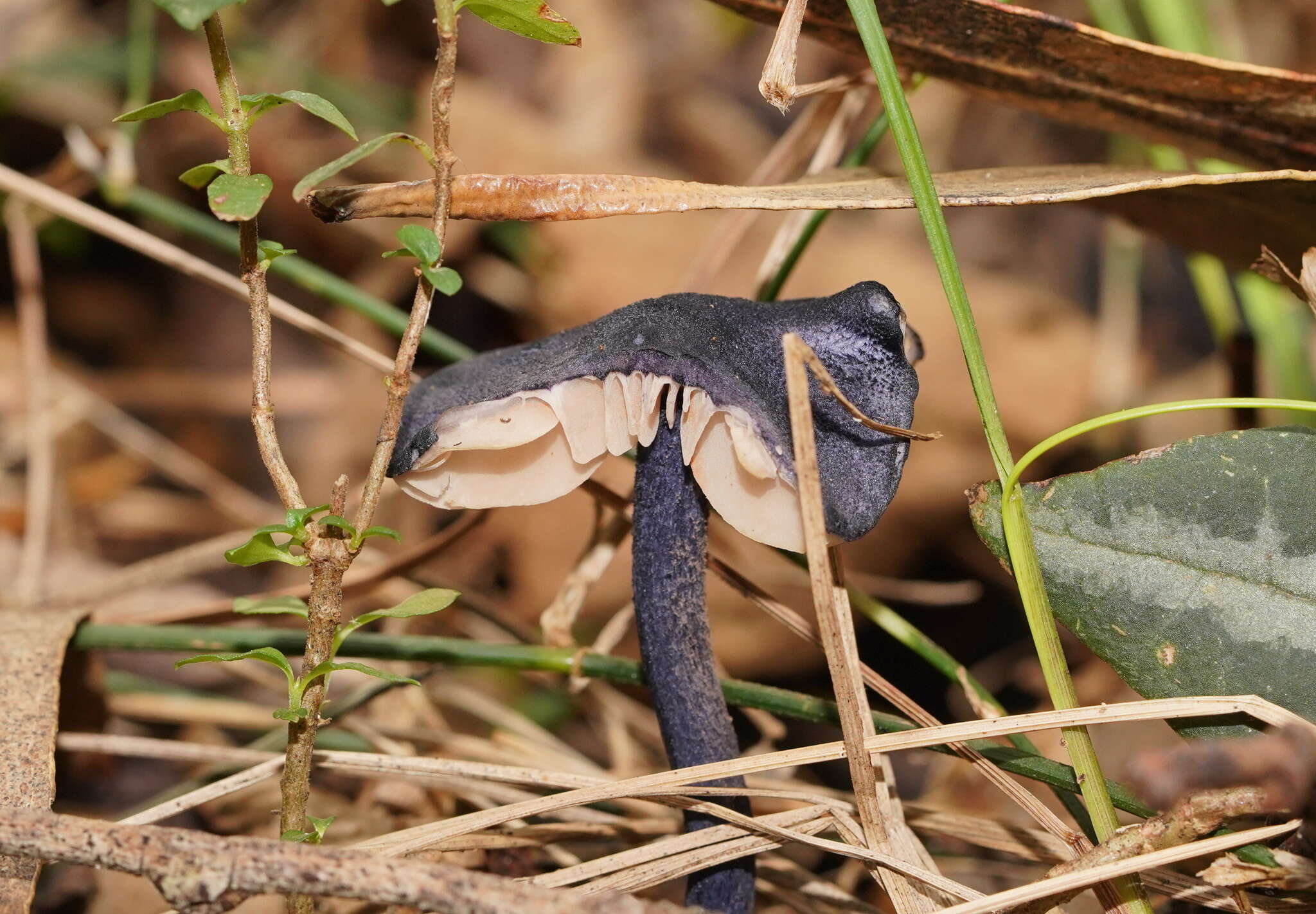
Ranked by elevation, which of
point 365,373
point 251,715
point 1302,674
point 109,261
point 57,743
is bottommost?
point 1302,674

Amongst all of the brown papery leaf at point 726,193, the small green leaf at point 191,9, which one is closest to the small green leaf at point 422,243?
the brown papery leaf at point 726,193

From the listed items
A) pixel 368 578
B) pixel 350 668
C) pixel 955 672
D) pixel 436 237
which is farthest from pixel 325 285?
pixel 955 672

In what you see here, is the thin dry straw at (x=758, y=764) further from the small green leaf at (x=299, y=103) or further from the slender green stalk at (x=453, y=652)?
the small green leaf at (x=299, y=103)

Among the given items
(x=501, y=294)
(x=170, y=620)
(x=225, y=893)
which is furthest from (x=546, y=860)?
(x=501, y=294)

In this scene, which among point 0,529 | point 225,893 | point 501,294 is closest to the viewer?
point 225,893

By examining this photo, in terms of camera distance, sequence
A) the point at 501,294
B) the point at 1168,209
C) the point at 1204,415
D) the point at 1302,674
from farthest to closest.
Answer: the point at 501,294
the point at 1204,415
the point at 1168,209
the point at 1302,674

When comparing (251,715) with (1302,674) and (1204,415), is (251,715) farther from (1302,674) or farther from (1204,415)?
(1204,415)

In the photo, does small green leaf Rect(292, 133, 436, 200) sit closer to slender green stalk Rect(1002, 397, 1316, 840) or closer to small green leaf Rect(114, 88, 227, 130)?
small green leaf Rect(114, 88, 227, 130)

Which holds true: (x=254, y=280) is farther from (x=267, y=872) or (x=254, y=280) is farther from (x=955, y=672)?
(x=955, y=672)
